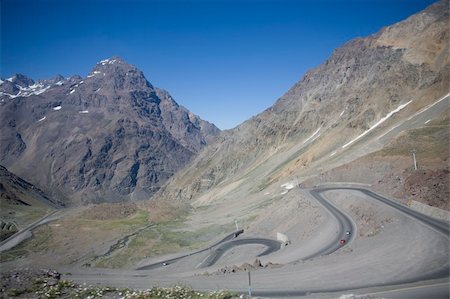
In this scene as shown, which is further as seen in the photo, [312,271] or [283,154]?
[283,154]

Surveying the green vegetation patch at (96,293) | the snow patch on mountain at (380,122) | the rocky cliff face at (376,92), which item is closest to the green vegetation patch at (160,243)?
the rocky cliff face at (376,92)

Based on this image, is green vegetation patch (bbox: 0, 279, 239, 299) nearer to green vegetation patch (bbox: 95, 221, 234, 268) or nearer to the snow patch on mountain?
green vegetation patch (bbox: 95, 221, 234, 268)

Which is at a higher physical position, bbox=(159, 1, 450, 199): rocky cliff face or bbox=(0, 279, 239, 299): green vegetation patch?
bbox=(159, 1, 450, 199): rocky cliff face

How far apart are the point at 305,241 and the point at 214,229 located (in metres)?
38.3

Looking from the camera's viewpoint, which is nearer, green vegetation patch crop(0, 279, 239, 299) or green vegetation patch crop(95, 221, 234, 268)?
green vegetation patch crop(0, 279, 239, 299)

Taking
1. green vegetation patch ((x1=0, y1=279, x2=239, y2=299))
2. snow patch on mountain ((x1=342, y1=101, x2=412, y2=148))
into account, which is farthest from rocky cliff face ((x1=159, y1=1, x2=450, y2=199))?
green vegetation patch ((x1=0, y1=279, x2=239, y2=299))

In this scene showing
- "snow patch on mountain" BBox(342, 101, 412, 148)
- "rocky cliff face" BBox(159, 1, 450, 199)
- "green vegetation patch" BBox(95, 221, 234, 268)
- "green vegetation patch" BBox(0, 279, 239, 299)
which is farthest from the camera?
"rocky cliff face" BBox(159, 1, 450, 199)

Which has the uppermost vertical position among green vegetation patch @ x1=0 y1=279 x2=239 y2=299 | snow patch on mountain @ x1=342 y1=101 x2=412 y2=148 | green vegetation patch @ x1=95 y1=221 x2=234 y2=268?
snow patch on mountain @ x1=342 y1=101 x2=412 y2=148

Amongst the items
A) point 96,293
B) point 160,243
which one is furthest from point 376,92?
point 96,293

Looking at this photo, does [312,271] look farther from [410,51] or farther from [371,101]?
[410,51]

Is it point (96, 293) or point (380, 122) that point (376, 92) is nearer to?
point (380, 122)

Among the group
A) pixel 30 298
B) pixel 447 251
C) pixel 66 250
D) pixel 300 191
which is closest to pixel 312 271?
pixel 447 251

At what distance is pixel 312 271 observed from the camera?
29.8 m

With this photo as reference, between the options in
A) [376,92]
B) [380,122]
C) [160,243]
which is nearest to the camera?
[160,243]
